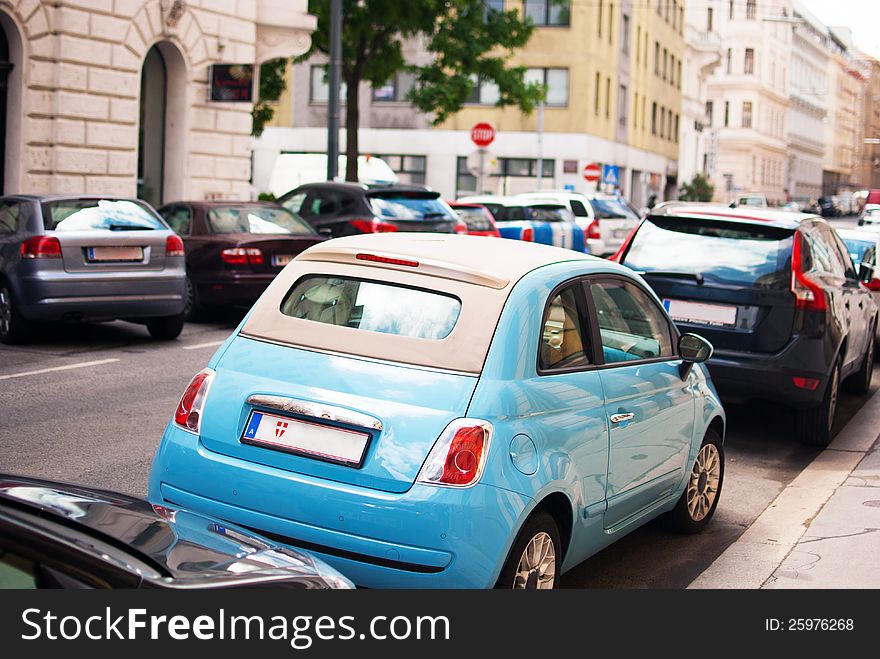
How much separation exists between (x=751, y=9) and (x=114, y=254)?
99026mm

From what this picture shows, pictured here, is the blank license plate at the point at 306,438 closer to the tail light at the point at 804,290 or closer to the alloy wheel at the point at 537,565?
the alloy wheel at the point at 537,565

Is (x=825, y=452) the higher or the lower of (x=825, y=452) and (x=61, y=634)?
the lower

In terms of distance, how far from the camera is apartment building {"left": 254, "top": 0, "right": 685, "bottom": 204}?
5350cm

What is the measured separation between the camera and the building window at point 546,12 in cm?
5353

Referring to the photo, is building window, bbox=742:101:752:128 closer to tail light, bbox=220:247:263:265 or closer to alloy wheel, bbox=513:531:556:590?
tail light, bbox=220:247:263:265

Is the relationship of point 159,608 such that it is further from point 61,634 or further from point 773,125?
point 773,125

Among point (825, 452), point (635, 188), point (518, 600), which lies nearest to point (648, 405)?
point (518, 600)

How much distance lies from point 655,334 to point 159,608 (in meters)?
3.99

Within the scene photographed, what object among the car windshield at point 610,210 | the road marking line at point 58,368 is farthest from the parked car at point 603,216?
the road marking line at point 58,368

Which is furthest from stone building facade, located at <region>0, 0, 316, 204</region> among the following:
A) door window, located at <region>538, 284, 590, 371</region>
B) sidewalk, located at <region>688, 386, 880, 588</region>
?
door window, located at <region>538, 284, 590, 371</region>

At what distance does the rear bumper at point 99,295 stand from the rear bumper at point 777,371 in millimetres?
6267

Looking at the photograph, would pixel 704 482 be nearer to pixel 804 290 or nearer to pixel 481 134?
pixel 804 290

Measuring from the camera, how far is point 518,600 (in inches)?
161

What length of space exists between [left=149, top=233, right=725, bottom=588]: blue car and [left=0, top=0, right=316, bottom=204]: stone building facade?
16779mm
